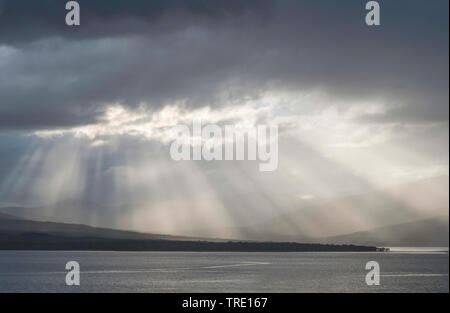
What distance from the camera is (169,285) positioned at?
454 ft

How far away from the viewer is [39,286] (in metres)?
136
